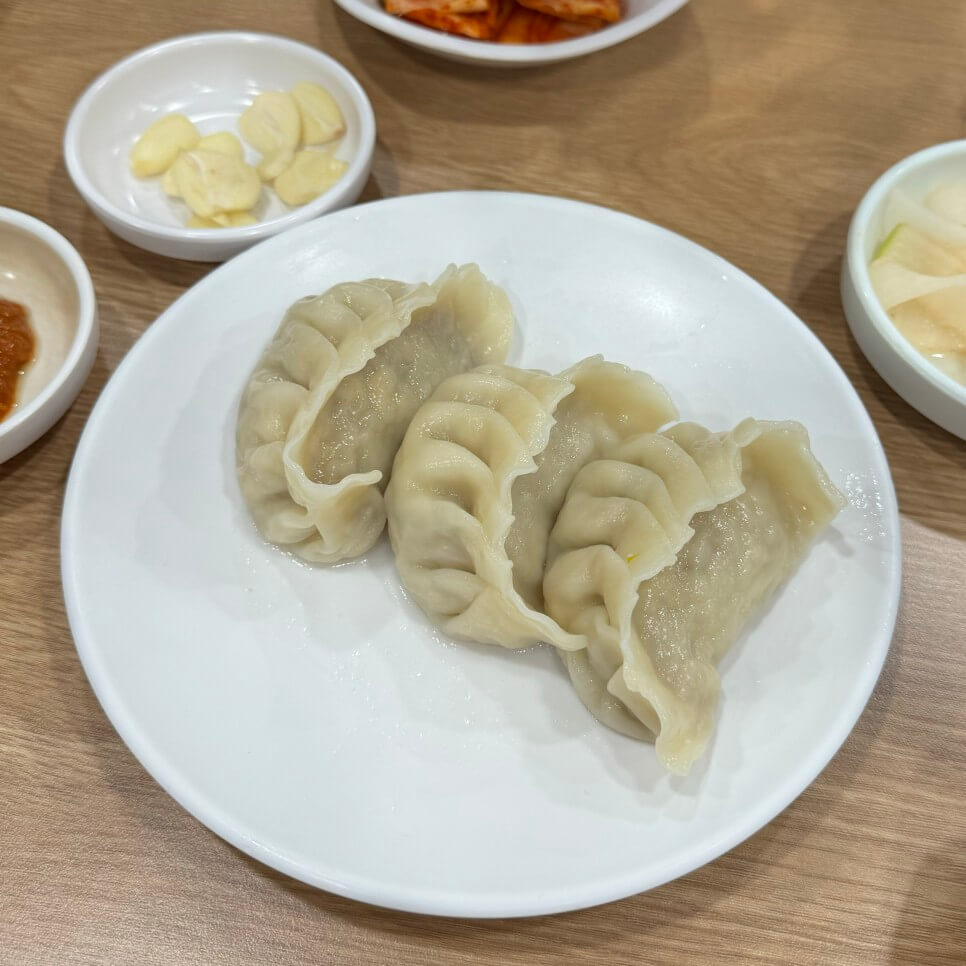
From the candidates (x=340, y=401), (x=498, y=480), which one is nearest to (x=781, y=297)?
(x=498, y=480)

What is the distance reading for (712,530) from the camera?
5.67 ft

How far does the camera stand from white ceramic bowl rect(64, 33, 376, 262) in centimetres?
217

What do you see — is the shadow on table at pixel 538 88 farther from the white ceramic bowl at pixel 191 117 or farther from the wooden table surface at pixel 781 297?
the white ceramic bowl at pixel 191 117

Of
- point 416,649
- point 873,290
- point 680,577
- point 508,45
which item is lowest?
point 416,649

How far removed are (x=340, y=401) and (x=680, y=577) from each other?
79 cm

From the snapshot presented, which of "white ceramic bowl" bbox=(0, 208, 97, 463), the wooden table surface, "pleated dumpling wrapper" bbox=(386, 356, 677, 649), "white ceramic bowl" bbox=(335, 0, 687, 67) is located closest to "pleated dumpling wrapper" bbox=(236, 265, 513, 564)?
"pleated dumpling wrapper" bbox=(386, 356, 677, 649)

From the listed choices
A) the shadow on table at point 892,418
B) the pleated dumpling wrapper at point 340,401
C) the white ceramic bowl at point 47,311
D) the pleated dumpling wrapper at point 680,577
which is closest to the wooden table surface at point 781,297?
the shadow on table at point 892,418

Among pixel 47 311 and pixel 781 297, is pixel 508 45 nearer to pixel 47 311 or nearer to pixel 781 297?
pixel 781 297

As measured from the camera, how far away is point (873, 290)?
2.08m

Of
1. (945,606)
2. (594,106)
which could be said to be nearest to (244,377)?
Result: (594,106)

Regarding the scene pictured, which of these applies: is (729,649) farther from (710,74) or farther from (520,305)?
(710,74)

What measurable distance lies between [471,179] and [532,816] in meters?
1.83

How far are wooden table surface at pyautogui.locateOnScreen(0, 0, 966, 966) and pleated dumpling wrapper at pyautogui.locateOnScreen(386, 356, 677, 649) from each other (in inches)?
24.0

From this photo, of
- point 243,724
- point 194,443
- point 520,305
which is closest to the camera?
point 243,724
